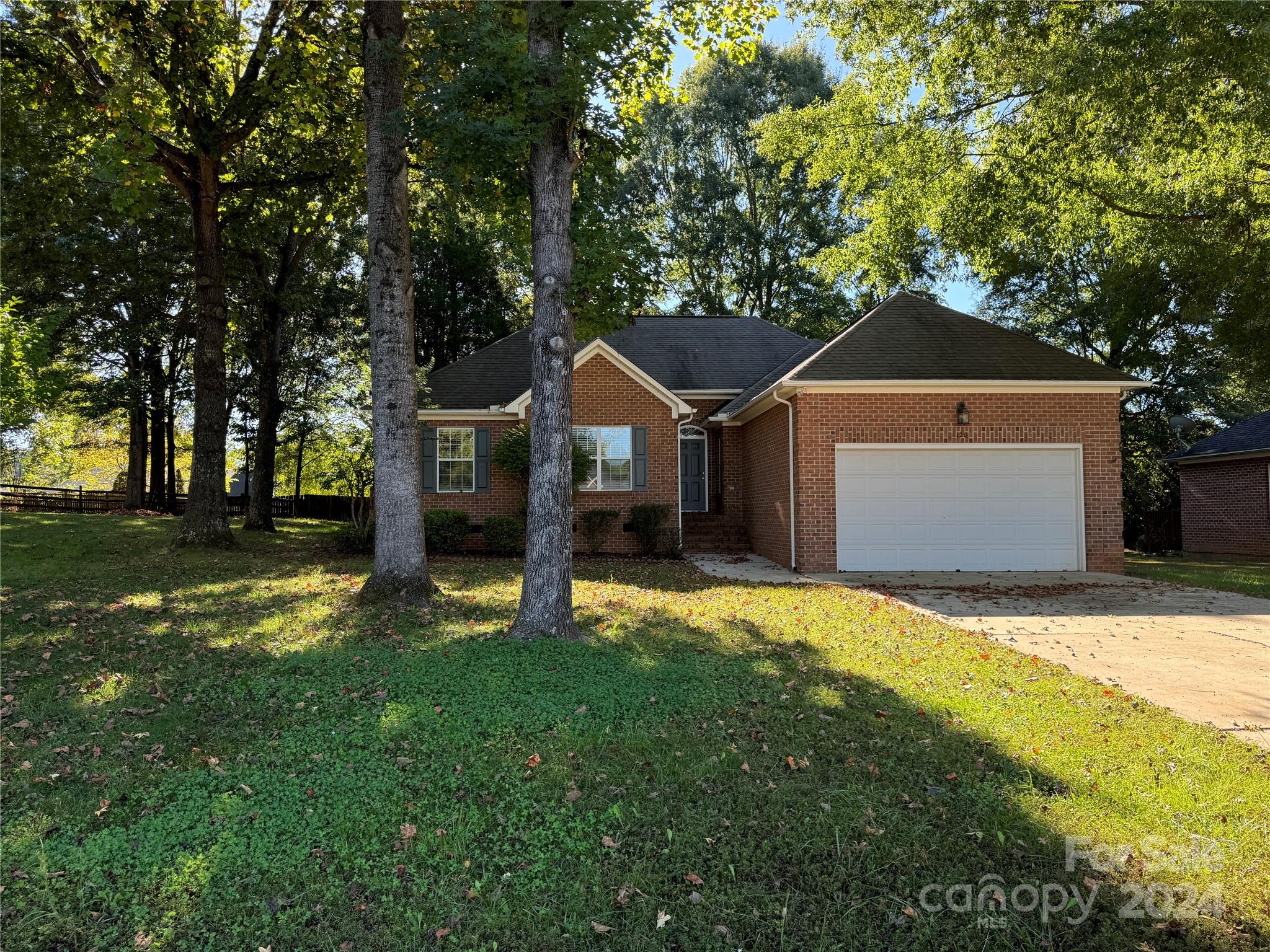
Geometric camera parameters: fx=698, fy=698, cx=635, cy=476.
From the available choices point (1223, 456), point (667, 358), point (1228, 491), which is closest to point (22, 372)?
point (667, 358)

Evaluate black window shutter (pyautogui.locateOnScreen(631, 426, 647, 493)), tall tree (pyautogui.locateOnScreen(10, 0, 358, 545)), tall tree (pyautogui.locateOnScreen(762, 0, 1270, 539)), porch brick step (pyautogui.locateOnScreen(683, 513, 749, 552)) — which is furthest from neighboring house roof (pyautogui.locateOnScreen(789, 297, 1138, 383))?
tall tree (pyautogui.locateOnScreen(10, 0, 358, 545))

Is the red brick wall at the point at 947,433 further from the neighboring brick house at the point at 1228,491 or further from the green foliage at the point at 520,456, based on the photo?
the neighboring brick house at the point at 1228,491

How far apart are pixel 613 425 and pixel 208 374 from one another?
25.6ft

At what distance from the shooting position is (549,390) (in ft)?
20.4

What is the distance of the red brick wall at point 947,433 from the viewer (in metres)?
11.9

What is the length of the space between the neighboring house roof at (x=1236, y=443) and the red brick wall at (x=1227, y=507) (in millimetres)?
354

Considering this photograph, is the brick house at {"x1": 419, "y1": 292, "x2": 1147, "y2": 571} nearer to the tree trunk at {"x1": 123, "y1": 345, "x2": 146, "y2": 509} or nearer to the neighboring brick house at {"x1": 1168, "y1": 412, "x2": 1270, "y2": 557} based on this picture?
the neighboring brick house at {"x1": 1168, "y1": 412, "x2": 1270, "y2": 557}

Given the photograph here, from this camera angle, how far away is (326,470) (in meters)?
16.7

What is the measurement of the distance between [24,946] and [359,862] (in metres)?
1.12

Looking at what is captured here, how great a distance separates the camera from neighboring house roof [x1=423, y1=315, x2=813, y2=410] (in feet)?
52.7

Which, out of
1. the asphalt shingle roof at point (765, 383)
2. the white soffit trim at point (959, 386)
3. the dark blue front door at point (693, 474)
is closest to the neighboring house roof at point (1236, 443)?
the white soffit trim at point (959, 386)

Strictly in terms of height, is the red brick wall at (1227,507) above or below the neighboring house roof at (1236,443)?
below

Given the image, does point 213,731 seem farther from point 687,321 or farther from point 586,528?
point 687,321

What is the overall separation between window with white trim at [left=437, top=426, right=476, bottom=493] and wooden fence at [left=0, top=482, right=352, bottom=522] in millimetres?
10994
